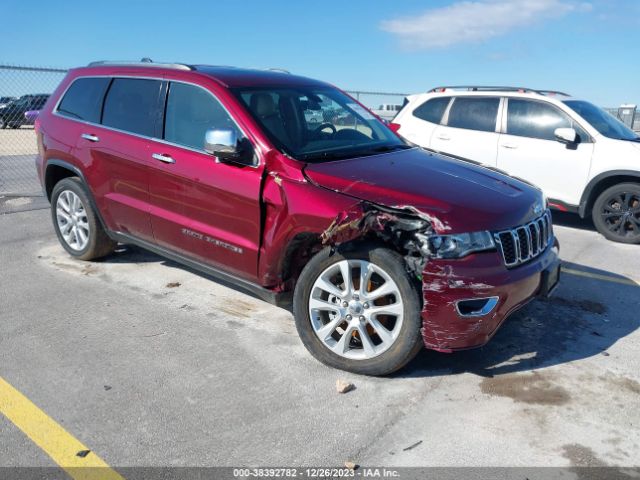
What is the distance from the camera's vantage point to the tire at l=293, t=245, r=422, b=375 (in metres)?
3.26

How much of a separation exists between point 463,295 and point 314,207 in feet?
3.38

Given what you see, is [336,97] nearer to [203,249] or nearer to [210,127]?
[210,127]

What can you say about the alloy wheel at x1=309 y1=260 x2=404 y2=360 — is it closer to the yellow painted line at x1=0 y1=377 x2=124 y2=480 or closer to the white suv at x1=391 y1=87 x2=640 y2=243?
the yellow painted line at x1=0 y1=377 x2=124 y2=480

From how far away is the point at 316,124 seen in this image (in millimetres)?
4363

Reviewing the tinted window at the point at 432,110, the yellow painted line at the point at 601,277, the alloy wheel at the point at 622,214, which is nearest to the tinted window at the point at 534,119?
the tinted window at the point at 432,110

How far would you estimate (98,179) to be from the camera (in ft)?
16.2

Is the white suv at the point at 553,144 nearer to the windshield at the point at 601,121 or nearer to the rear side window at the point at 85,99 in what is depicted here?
the windshield at the point at 601,121

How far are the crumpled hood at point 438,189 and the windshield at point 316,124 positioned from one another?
0.24 m

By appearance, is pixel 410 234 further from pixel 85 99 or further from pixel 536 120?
pixel 536 120

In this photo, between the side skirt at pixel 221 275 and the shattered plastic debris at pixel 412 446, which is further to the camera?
the side skirt at pixel 221 275

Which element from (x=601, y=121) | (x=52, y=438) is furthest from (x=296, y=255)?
(x=601, y=121)

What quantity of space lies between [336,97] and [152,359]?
8.82ft

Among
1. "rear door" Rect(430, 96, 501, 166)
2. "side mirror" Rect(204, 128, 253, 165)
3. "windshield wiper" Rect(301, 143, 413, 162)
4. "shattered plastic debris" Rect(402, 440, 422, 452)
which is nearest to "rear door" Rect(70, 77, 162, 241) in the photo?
"side mirror" Rect(204, 128, 253, 165)

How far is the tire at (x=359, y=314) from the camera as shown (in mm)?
3262
